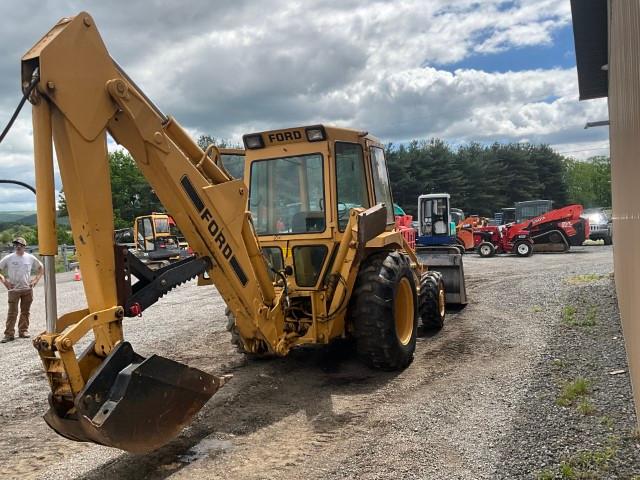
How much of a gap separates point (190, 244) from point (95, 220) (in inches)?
41.1

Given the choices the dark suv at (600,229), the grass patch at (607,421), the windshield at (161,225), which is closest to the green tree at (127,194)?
the windshield at (161,225)

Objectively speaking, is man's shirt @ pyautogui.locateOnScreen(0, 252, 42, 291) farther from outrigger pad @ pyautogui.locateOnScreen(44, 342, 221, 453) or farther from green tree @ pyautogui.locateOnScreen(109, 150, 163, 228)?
green tree @ pyautogui.locateOnScreen(109, 150, 163, 228)

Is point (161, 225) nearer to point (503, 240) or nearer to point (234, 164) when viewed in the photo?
point (503, 240)

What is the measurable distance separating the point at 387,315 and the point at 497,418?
164cm

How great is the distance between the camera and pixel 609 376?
5504mm

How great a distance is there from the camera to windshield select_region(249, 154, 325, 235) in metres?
6.37

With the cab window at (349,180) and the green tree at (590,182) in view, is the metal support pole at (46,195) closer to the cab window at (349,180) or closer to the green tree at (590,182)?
the cab window at (349,180)

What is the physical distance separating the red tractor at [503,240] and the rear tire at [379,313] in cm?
1734

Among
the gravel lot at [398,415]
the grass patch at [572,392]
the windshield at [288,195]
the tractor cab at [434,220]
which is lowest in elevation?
the gravel lot at [398,415]

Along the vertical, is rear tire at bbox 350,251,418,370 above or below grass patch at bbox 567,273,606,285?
above

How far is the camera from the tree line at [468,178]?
43969 mm

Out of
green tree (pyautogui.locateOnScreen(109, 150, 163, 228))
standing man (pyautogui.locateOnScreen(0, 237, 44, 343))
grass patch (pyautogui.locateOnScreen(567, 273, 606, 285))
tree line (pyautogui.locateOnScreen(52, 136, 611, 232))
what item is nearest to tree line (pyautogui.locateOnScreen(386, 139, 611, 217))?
tree line (pyautogui.locateOnScreen(52, 136, 611, 232))

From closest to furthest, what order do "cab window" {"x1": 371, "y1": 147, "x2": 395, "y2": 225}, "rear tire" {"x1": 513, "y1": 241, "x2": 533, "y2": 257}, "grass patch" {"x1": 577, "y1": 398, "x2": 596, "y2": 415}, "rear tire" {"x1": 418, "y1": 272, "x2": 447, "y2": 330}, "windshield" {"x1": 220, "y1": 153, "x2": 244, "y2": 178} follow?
"grass patch" {"x1": 577, "y1": 398, "x2": 596, "y2": 415} < "windshield" {"x1": 220, "y1": 153, "x2": 244, "y2": 178} < "cab window" {"x1": 371, "y1": 147, "x2": 395, "y2": 225} < "rear tire" {"x1": 418, "y1": 272, "x2": 447, "y2": 330} < "rear tire" {"x1": 513, "y1": 241, "x2": 533, "y2": 257}

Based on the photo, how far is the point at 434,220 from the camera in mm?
20422
